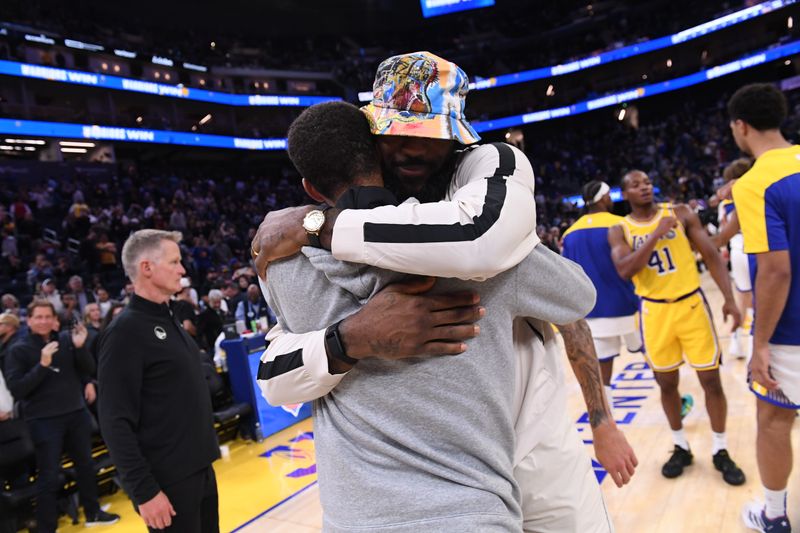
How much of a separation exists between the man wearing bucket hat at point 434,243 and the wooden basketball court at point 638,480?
6.49 feet

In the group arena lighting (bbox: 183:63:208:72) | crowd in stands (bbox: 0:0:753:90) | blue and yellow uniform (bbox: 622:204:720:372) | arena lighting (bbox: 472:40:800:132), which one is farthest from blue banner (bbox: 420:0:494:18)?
blue and yellow uniform (bbox: 622:204:720:372)

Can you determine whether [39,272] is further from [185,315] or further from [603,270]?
[603,270]

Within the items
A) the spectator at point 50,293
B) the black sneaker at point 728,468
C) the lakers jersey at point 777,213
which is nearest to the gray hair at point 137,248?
the lakers jersey at point 777,213

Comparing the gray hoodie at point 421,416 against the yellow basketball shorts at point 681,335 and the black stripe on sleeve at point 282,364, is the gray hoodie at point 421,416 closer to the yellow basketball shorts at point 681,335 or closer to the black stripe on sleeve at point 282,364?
the black stripe on sleeve at point 282,364

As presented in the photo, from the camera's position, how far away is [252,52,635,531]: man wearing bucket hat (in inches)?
38.6

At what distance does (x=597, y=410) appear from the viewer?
151 centimetres

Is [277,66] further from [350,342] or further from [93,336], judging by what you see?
[350,342]

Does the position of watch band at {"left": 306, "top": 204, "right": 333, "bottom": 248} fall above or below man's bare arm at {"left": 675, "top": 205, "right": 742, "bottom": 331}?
above

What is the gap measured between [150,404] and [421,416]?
5.57 feet

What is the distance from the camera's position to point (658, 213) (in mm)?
3643

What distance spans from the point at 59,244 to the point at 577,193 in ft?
63.9

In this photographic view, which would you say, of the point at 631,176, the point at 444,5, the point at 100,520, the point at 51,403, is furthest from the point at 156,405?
the point at 444,5

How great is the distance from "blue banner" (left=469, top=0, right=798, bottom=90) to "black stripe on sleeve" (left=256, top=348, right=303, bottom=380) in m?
22.2

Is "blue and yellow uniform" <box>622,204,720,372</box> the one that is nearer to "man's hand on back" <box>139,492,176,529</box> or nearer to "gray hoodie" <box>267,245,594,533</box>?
"gray hoodie" <box>267,245,594,533</box>
